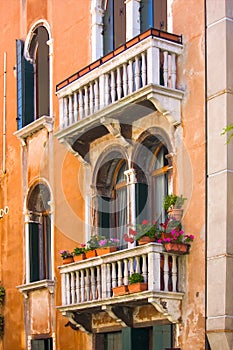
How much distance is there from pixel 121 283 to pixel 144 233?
930mm

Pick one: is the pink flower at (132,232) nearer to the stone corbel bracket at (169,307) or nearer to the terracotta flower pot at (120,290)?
the terracotta flower pot at (120,290)

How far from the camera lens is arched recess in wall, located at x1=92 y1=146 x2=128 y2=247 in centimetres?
1452

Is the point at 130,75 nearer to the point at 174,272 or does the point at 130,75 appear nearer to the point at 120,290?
the point at 174,272

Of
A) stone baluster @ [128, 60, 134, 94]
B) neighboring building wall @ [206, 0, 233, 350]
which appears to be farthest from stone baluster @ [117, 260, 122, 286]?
stone baluster @ [128, 60, 134, 94]

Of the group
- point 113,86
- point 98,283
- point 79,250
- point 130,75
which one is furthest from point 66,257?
point 130,75

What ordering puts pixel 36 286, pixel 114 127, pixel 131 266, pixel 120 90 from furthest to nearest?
pixel 36 286
pixel 114 127
pixel 120 90
pixel 131 266

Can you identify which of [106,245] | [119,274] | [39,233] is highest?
[39,233]

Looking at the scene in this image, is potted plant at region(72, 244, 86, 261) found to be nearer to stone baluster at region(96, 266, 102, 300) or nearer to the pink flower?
stone baluster at region(96, 266, 102, 300)

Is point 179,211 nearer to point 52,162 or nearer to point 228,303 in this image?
point 228,303

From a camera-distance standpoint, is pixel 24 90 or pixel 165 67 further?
pixel 24 90

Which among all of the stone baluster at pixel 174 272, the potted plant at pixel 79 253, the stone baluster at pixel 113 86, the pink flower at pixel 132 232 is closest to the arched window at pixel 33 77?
the stone baluster at pixel 113 86

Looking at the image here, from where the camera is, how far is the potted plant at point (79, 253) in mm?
14047

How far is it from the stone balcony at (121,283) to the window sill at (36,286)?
1.20 metres

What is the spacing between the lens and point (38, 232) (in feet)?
55.7
